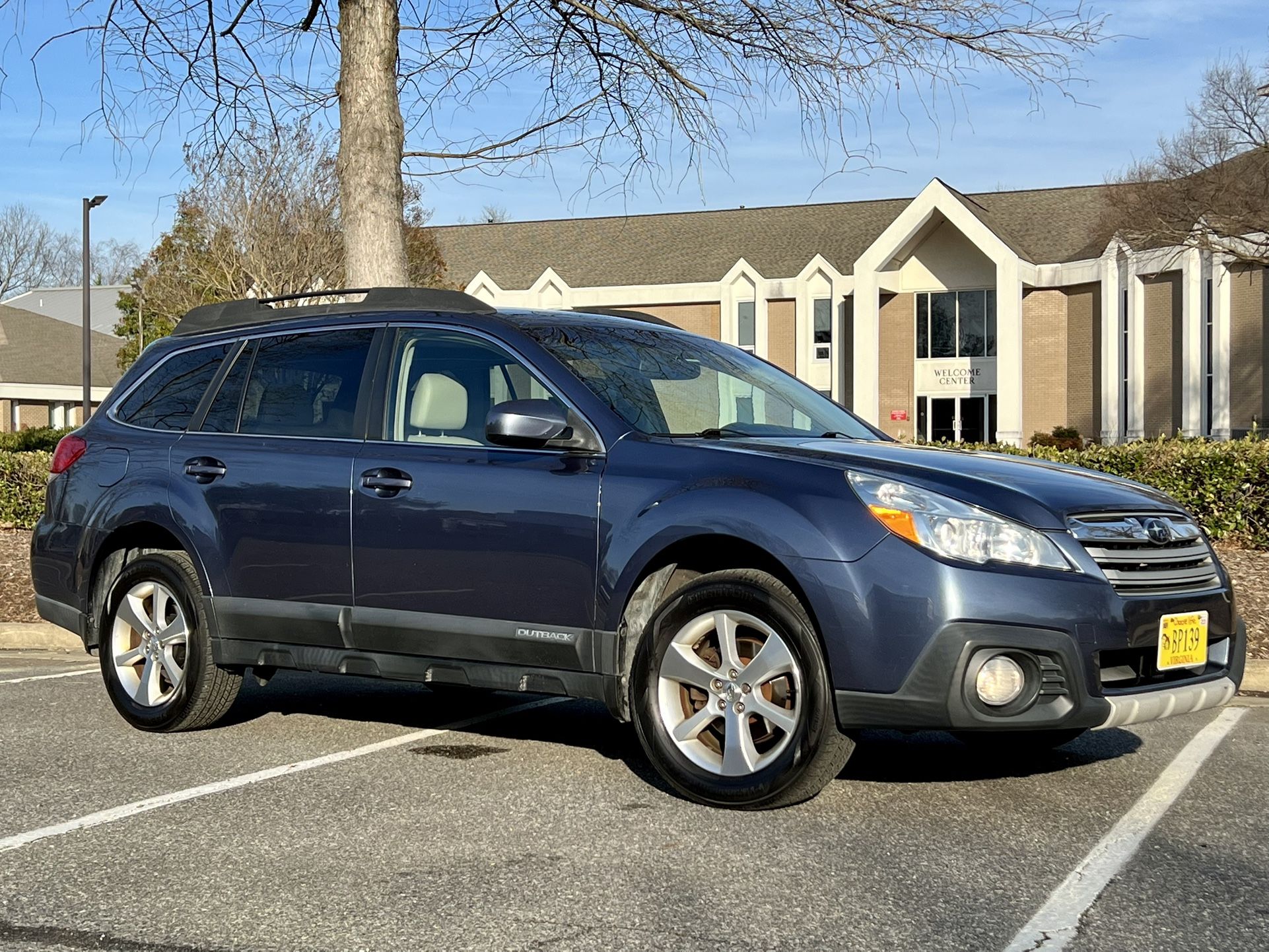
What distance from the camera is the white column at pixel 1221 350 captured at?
129 feet

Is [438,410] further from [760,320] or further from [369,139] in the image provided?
[760,320]

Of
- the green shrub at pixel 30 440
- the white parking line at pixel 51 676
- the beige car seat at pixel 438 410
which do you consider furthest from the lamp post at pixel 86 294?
the beige car seat at pixel 438 410

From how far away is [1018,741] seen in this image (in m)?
6.49

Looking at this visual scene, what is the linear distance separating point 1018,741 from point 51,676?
A: 5798 millimetres

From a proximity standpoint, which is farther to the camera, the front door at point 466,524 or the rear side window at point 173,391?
the rear side window at point 173,391

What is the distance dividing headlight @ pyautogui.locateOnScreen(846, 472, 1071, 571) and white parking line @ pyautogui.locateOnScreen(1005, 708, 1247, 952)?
0.93 metres

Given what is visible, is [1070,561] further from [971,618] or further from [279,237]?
[279,237]

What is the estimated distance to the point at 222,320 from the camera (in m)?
7.22

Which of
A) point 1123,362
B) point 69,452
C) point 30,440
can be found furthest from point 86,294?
point 69,452

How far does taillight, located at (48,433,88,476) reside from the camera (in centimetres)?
737

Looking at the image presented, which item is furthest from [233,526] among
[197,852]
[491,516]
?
[197,852]

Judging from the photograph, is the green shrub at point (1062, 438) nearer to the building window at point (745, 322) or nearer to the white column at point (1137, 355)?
the white column at point (1137, 355)

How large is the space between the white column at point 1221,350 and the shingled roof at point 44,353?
37.5 metres

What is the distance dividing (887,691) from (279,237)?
32064mm
